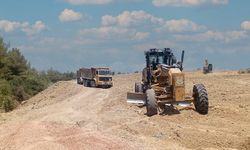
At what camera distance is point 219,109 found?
2953 cm

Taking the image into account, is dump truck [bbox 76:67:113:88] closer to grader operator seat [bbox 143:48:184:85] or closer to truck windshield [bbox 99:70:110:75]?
truck windshield [bbox 99:70:110:75]

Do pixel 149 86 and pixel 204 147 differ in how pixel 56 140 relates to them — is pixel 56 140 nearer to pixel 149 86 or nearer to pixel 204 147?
pixel 204 147

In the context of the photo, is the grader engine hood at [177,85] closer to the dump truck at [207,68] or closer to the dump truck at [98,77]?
the dump truck at [98,77]

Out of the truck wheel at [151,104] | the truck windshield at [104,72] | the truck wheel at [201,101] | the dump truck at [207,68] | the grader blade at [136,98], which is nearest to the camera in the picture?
the truck wheel at [151,104]

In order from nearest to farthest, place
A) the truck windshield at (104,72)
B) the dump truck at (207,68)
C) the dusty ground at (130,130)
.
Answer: the dusty ground at (130,130), the truck windshield at (104,72), the dump truck at (207,68)

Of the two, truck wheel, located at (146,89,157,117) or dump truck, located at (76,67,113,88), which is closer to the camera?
truck wheel, located at (146,89,157,117)

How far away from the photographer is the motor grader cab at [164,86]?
27062 millimetres

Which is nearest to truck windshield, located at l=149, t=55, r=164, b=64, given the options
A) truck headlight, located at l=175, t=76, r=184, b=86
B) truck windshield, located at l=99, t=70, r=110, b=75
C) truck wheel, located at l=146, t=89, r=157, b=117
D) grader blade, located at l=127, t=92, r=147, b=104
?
grader blade, located at l=127, t=92, r=147, b=104

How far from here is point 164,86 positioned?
93.5 ft

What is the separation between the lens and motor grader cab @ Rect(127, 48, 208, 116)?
27.1 m

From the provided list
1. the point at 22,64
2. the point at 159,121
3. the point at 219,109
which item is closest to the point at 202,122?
the point at 159,121

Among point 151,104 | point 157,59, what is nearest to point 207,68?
point 157,59

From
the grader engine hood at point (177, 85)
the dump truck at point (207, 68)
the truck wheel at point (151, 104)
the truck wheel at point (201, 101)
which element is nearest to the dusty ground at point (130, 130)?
the truck wheel at point (201, 101)

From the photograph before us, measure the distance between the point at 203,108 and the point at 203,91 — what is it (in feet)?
2.88
